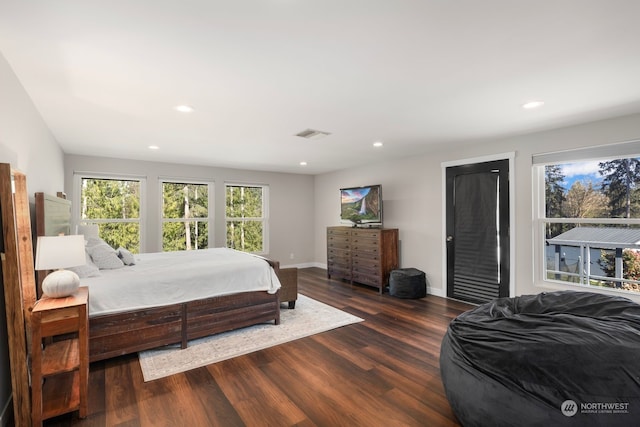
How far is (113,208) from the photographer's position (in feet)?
17.3

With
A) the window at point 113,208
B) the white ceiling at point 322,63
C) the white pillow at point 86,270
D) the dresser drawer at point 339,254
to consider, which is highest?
the white ceiling at point 322,63

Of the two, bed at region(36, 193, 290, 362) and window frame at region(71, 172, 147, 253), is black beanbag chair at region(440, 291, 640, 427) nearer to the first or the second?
bed at region(36, 193, 290, 362)

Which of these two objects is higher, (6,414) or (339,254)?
(339,254)

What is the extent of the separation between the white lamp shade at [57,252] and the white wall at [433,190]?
448 centimetres

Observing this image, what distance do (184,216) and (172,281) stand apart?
10.6ft

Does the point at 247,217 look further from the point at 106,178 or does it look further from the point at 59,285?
the point at 59,285

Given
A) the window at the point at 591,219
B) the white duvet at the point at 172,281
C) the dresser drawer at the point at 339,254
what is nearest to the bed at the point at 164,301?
the white duvet at the point at 172,281

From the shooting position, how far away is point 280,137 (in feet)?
13.0

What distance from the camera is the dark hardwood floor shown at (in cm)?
197

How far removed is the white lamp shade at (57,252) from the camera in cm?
203

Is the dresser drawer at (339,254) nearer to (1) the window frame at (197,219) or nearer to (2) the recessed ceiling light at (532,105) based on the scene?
(1) the window frame at (197,219)

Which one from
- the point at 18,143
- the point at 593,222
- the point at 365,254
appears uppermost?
the point at 18,143

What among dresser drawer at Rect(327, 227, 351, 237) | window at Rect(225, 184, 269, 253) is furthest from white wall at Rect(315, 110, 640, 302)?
window at Rect(225, 184, 269, 253)

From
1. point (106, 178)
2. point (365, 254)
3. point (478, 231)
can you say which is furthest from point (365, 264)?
point (106, 178)
